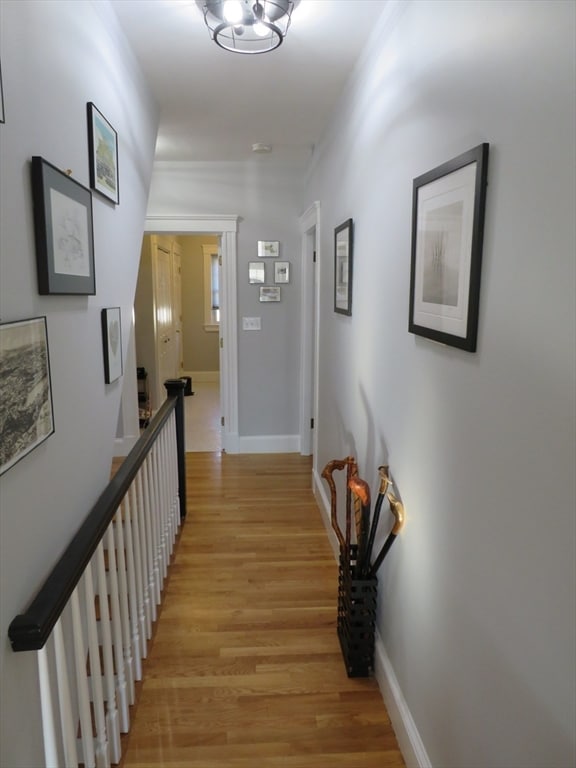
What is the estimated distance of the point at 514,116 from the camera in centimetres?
98

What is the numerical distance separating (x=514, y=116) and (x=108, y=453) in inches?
65.0

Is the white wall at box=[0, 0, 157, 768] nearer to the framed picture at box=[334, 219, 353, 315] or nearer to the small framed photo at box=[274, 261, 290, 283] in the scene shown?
the framed picture at box=[334, 219, 353, 315]

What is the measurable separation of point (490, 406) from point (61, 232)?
121 cm

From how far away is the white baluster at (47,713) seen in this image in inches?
43.6

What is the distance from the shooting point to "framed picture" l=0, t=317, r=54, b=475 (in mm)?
1056

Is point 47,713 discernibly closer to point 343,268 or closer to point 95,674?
point 95,674

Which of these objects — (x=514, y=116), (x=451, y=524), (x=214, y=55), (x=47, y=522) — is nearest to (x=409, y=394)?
(x=451, y=524)

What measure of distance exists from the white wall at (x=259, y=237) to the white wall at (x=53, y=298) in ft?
7.24

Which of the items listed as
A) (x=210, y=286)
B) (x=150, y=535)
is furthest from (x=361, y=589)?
(x=210, y=286)

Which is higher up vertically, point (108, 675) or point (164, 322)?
point (164, 322)

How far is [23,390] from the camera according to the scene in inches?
45.1

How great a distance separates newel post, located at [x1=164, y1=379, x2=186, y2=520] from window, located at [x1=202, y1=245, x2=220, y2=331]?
5229mm

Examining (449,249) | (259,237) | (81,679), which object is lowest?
(81,679)

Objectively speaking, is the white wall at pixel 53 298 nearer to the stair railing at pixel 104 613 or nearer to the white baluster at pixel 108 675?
the stair railing at pixel 104 613
